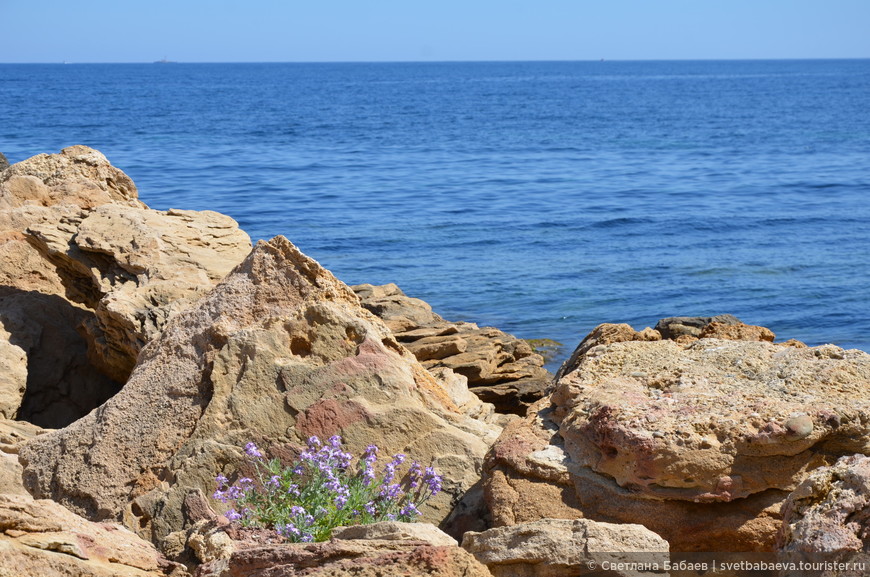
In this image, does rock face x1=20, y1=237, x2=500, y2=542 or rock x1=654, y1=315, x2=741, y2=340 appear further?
rock x1=654, y1=315, x2=741, y2=340

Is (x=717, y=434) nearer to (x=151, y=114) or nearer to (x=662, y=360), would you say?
(x=662, y=360)

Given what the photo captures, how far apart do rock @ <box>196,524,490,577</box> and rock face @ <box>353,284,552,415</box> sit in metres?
4.73

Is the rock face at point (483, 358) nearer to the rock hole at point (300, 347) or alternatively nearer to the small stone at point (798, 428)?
the rock hole at point (300, 347)

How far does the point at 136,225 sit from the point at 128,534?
3.82 metres

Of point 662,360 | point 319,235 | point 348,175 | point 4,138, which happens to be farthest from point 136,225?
point 4,138

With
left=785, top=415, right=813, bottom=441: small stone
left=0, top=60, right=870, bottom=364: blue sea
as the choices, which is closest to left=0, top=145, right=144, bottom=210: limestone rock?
left=0, top=60, right=870, bottom=364: blue sea

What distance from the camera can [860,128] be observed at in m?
49.8

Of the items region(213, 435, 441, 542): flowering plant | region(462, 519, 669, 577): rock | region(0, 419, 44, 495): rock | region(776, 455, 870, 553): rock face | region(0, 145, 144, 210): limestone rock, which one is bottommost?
region(0, 419, 44, 495): rock

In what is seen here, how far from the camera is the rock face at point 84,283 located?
6430 millimetres

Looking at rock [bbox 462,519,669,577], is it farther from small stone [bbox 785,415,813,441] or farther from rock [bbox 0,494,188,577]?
rock [bbox 0,494,188,577]

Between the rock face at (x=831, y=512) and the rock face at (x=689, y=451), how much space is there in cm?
42

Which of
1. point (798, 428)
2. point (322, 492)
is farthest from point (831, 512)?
point (322, 492)

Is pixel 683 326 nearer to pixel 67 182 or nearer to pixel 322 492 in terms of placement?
pixel 322 492

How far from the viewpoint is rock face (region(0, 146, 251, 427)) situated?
6.43 metres
